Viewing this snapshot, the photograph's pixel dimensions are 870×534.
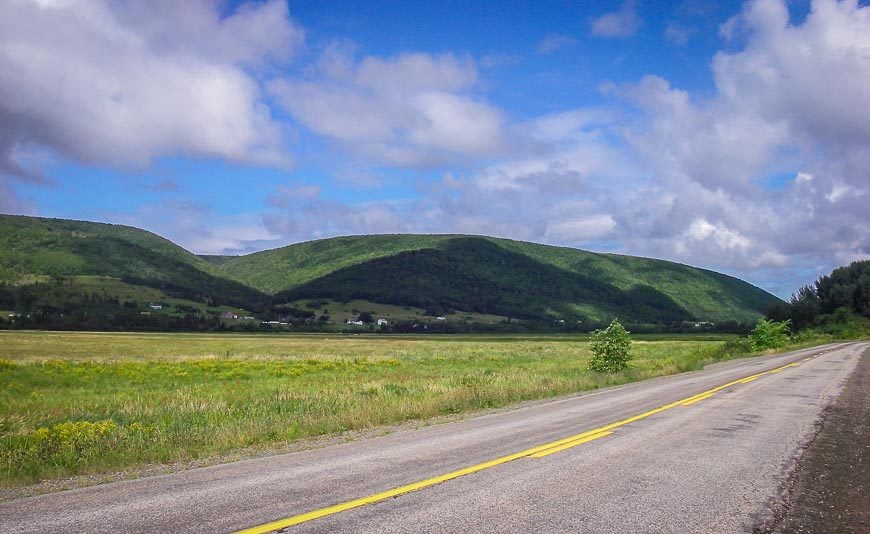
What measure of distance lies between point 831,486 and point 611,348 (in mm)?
24288

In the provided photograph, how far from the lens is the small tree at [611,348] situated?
31.4m

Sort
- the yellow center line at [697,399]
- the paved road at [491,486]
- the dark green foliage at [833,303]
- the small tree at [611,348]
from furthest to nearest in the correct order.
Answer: the dark green foliage at [833,303], the small tree at [611,348], the yellow center line at [697,399], the paved road at [491,486]

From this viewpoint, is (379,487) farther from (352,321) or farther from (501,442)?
(352,321)

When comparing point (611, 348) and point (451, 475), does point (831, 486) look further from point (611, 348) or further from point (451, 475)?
point (611, 348)

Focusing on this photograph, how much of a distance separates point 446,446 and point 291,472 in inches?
114

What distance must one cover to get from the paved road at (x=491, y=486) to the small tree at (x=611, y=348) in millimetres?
18896

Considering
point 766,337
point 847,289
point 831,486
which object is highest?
point 847,289

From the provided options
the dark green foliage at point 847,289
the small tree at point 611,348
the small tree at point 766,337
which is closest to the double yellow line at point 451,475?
the small tree at point 611,348

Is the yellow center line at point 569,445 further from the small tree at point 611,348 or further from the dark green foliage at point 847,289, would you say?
the dark green foliage at point 847,289

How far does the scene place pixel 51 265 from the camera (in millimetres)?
181125

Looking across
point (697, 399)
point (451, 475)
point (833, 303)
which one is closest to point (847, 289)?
point (833, 303)

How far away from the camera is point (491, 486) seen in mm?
7195

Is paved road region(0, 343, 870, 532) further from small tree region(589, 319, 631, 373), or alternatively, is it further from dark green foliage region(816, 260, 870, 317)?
dark green foliage region(816, 260, 870, 317)

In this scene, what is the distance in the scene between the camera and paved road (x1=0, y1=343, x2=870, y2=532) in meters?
5.86
